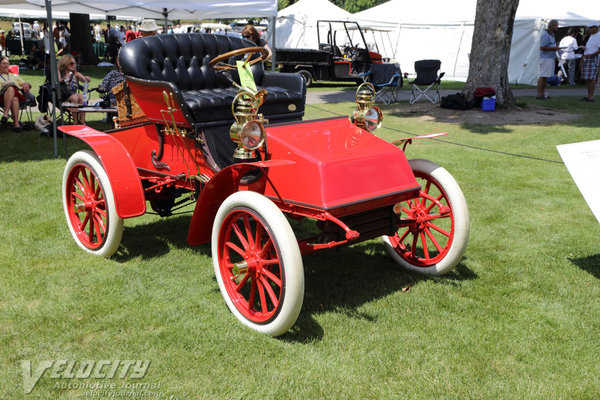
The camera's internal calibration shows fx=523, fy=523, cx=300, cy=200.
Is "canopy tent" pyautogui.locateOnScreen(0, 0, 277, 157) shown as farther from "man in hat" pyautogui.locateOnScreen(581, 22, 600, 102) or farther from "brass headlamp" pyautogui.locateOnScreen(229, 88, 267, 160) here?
"man in hat" pyautogui.locateOnScreen(581, 22, 600, 102)

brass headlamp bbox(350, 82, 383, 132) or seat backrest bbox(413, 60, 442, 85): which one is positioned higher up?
seat backrest bbox(413, 60, 442, 85)

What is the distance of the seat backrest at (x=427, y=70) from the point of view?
12695 mm

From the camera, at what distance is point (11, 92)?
29.5 feet

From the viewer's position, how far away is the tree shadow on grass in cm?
385

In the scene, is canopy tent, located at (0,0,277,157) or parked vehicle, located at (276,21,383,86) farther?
parked vehicle, located at (276,21,383,86)

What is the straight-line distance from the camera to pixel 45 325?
3.09 metres

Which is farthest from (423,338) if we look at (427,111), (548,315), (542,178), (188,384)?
(427,111)

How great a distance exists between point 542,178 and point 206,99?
4.60 meters

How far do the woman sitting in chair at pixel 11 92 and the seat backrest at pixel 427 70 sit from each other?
8556 millimetres

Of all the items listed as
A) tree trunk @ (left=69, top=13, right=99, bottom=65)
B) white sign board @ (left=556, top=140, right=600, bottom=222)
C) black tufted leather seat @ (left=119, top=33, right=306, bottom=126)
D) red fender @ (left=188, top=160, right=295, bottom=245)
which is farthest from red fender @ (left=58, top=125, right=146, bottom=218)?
tree trunk @ (left=69, top=13, right=99, bottom=65)

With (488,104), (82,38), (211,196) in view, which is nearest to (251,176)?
(211,196)

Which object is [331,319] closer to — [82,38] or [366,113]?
[366,113]

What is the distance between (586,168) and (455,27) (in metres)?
16.3

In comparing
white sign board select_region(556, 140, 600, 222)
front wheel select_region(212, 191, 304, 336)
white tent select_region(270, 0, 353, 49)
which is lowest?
front wheel select_region(212, 191, 304, 336)
